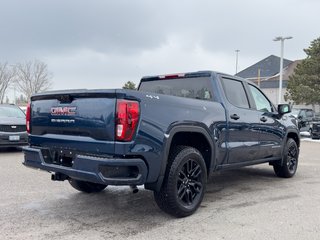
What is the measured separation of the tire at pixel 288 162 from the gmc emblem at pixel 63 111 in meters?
4.48

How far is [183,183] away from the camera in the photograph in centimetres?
475

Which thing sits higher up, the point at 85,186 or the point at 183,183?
the point at 183,183

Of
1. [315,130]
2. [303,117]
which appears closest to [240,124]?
[315,130]

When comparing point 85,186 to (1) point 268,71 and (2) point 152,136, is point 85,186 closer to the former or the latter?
(2) point 152,136

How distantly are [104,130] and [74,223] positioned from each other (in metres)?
1.24

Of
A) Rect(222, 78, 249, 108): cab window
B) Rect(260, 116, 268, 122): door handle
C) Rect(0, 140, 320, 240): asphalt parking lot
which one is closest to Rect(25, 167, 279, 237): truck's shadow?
Rect(0, 140, 320, 240): asphalt parking lot

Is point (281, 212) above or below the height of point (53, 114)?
below

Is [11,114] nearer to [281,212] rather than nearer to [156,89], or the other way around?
[156,89]

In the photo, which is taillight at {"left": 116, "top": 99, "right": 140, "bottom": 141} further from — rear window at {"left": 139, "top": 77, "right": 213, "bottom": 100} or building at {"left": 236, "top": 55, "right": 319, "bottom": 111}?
building at {"left": 236, "top": 55, "right": 319, "bottom": 111}

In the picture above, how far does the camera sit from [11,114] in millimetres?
11938

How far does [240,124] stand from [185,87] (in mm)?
994

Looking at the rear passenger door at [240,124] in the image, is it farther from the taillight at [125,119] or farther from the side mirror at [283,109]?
the taillight at [125,119]

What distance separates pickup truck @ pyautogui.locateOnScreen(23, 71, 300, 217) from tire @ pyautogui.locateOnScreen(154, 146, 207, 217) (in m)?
0.01

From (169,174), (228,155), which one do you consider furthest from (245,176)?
(169,174)
